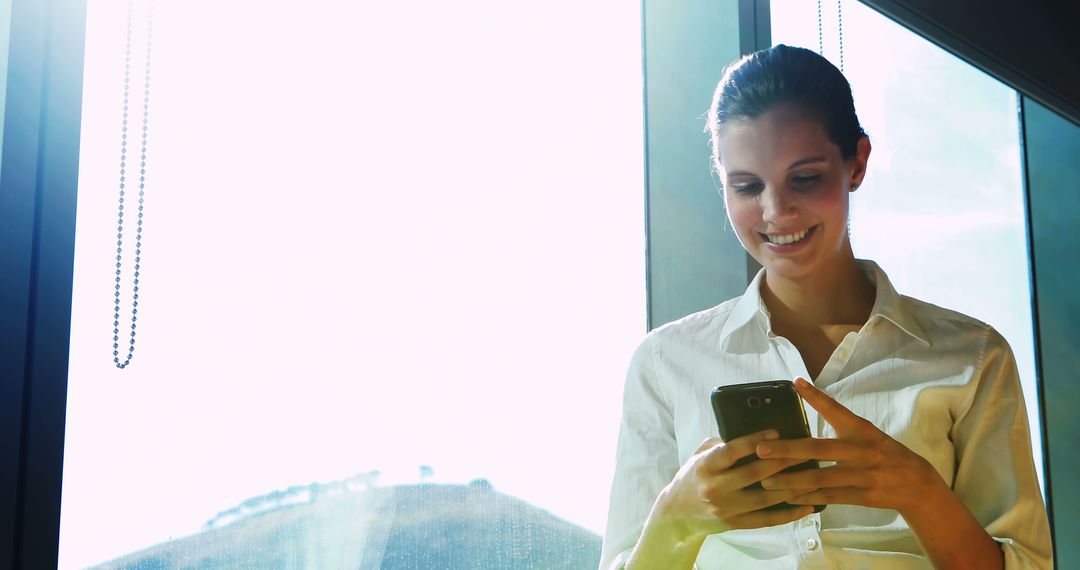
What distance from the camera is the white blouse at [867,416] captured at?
110cm

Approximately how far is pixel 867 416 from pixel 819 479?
25cm

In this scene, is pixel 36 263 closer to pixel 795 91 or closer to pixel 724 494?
pixel 724 494

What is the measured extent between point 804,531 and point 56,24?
106 centimetres

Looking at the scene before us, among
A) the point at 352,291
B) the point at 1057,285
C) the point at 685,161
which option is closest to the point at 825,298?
the point at 685,161

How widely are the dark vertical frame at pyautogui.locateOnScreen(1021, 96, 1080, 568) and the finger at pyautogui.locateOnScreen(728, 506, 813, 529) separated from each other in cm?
232

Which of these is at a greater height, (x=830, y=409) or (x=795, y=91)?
(x=795, y=91)

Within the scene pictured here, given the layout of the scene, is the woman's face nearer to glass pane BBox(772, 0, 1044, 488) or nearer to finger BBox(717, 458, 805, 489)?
finger BBox(717, 458, 805, 489)

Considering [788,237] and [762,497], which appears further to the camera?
[788,237]

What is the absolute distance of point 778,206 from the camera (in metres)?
1.21

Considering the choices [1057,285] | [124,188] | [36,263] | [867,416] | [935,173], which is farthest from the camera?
[1057,285]

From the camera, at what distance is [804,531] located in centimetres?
115

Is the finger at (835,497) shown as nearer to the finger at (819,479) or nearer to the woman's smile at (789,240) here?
the finger at (819,479)

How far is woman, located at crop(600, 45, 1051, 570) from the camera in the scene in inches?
39.3

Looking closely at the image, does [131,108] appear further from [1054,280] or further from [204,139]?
[1054,280]
